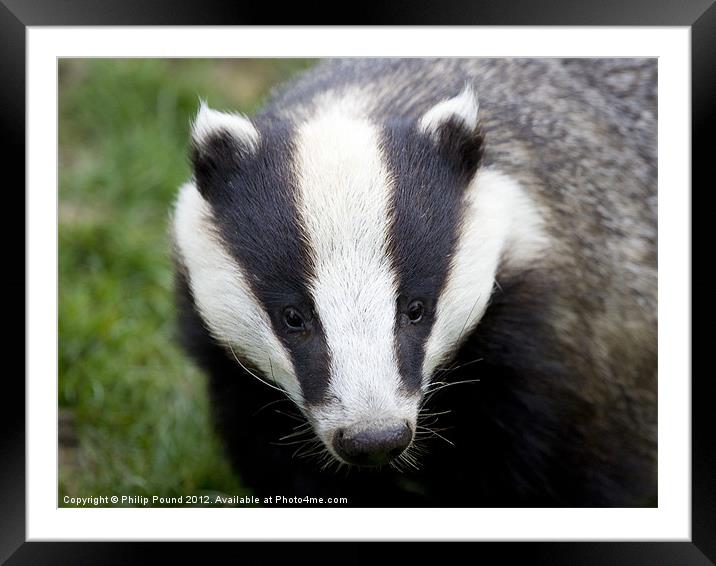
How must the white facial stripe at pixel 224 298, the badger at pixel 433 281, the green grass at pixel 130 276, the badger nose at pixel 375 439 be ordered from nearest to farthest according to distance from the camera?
1. the badger nose at pixel 375 439
2. the badger at pixel 433 281
3. the white facial stripe at pixel 224 298
4. the green grass at pixel 130 276

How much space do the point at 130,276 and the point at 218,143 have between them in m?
2.05

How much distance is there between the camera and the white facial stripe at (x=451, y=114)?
3.06 m

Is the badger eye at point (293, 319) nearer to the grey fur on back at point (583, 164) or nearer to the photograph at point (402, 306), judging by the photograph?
A: the photograph at point (402, 306)

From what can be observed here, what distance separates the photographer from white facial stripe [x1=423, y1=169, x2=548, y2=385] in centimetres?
299

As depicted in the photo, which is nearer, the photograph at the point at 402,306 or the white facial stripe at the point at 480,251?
the photograph at the point at 402,306

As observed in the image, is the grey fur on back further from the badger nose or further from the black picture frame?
the badger nose

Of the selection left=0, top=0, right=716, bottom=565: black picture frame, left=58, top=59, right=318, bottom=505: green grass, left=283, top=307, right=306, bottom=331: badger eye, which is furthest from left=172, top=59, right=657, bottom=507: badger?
left=58, top=59, right=318, bottom=505: green grass

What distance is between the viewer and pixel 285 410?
3.41m

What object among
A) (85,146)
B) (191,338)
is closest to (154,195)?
(85,146)
